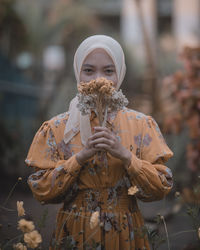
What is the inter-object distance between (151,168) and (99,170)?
0.26 m

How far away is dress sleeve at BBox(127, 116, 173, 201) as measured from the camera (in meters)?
2.07

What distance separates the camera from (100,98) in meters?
2.04

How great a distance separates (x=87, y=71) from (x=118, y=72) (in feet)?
0.54

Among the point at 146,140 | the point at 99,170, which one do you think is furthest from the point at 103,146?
the point at 146,140

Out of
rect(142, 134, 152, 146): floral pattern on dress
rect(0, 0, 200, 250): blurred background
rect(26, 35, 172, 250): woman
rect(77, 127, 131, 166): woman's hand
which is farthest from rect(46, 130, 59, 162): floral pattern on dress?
rect(142, 134, 152, 146): floral pattern on dress

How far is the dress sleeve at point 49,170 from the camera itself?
210cm

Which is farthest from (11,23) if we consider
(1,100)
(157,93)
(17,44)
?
(157,93)

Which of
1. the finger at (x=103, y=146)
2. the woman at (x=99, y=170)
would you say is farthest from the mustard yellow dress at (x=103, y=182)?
the finger at (x=103, y=146)

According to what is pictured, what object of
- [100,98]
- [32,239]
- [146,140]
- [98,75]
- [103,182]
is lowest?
[32,239]

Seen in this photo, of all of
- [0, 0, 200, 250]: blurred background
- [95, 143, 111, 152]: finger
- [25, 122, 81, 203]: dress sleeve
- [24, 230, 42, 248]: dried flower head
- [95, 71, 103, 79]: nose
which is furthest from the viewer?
[0, 0, 200, 250]: blurred background

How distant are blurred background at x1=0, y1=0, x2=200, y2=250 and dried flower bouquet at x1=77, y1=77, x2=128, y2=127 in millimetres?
535

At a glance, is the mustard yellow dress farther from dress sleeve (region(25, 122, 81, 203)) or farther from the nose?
the nose

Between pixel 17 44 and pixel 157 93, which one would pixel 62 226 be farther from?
pixel 17 44

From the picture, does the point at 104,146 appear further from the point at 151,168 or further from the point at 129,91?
the point at 129,91
